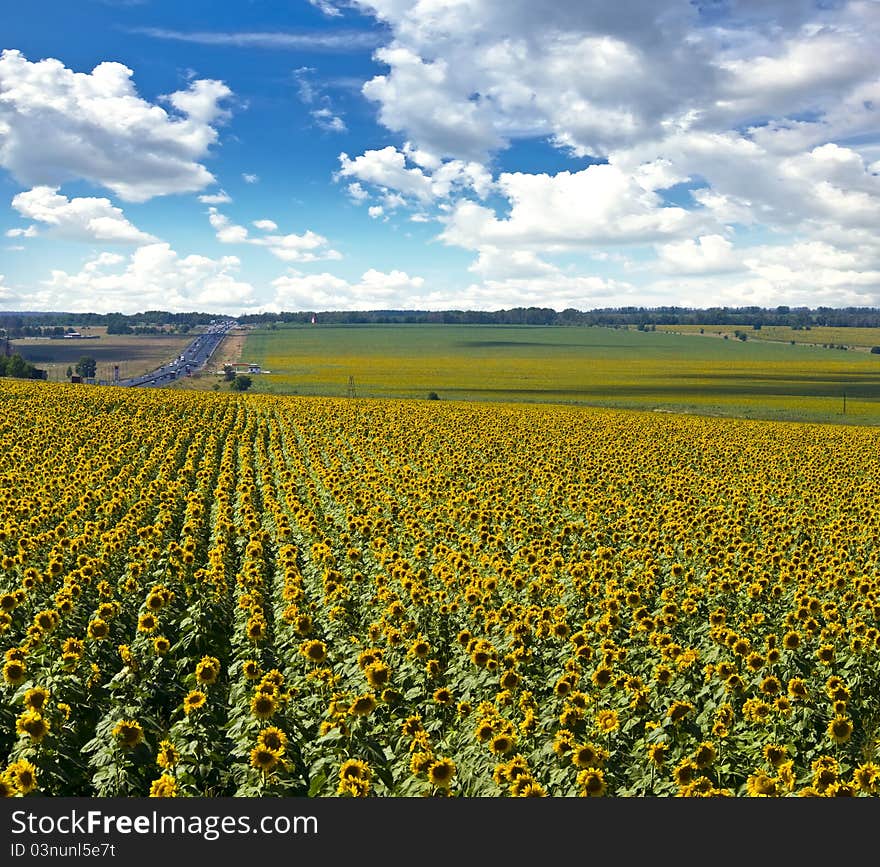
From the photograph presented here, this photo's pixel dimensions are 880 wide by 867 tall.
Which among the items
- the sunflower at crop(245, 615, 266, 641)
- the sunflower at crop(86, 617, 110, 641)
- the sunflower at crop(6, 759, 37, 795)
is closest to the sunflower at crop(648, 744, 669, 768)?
the sunflower at crop(245, 615, 266, 641)

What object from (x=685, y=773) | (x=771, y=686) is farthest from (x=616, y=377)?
(x=685, y=773)

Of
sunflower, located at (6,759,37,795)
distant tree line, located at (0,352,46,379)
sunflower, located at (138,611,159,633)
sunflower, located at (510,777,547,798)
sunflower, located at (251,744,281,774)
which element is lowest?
sunflower, located at (251,744,281,774)

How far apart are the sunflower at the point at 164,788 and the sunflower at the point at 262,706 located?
152cm

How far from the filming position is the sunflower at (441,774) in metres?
7.23

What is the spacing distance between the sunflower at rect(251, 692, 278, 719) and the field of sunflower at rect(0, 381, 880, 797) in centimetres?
2

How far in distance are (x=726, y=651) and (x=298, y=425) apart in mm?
35350

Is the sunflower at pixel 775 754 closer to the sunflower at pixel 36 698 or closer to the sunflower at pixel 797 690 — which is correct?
the sunflower at pixel 797 690

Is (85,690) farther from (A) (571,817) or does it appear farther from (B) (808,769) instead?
(B) (808,769)

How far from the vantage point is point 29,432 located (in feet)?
112

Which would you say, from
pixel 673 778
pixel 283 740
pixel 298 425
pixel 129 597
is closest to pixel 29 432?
pixel 298 425

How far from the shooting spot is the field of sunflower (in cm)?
786

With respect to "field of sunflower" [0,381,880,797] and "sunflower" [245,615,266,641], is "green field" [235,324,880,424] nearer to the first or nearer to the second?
"field of sunflower" [0,381,880,797]

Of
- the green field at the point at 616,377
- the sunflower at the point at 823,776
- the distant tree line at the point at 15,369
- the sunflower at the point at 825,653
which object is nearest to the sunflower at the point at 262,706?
the sunflower at the point at 823,776

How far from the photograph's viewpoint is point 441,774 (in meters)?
7.26
